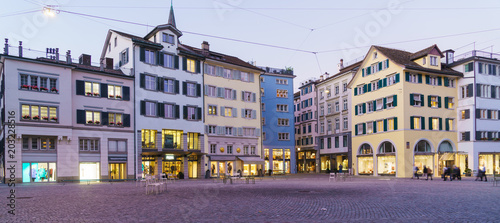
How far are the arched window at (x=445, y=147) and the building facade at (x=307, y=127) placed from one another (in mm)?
23901

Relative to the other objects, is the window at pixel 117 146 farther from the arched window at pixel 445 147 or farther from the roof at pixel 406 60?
the arched window at pixel 445 147

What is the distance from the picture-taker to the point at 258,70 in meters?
59.4

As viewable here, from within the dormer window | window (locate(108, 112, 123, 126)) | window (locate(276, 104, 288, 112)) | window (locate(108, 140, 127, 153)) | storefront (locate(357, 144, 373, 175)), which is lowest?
storefront (locate(357, 144, 373, 175))

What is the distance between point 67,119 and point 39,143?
3219 millimetres

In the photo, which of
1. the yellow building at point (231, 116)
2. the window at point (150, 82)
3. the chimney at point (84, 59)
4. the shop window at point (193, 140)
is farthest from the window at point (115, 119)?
the yellow building at point (231, 116)

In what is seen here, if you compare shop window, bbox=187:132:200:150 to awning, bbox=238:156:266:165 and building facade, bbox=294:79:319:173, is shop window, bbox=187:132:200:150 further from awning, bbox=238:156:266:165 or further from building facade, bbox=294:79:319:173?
building facade, bbox=294:79:319:173

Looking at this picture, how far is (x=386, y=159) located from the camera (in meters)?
53.8

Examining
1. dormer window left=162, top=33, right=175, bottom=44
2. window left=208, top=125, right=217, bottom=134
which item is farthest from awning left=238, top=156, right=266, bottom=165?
dormer window left=162, top=33, right=175, bottom=44

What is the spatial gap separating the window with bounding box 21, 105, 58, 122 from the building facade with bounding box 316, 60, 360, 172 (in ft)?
123

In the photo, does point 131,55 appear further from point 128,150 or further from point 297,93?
point 297,93

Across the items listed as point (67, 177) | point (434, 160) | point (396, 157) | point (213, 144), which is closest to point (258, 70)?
point (213, 144)

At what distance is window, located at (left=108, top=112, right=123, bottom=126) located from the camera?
4447cm

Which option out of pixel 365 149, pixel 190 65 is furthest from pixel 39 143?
pixel 365 149

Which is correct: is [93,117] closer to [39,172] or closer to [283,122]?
[39,172]
